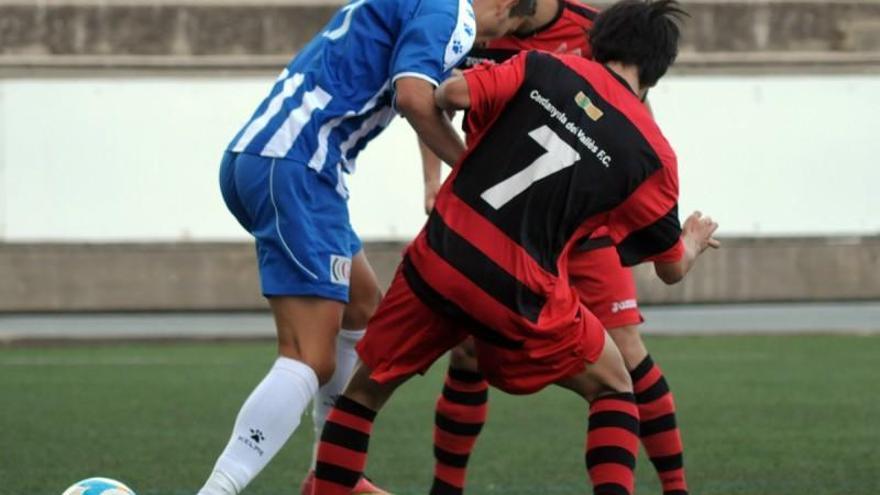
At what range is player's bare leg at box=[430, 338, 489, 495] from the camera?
6.11m

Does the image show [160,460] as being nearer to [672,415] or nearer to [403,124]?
[672,415]

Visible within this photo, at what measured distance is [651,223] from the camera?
5.32 metres

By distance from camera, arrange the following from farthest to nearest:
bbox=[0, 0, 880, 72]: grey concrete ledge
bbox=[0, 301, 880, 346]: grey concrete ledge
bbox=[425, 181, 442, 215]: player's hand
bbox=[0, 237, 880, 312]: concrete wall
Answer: bbox=[0, 0, 880, 72]: grey concrete ledge → bbox=[0, 237, 880, 312]: concrete wall → bbox=[0, 301, 880, 346]: grey concrete ledge → bbox=[425, 181, 442, 215]: player's hand

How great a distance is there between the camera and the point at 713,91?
1688 cm

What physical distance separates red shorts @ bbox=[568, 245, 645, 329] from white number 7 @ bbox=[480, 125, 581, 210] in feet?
3.82

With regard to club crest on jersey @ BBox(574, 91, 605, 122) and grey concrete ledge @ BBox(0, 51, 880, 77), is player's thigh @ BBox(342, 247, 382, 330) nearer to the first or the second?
club crest on jersey @ BBox(574, 91, 605, 122)

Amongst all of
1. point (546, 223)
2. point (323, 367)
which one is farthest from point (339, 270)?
point (546, 223)

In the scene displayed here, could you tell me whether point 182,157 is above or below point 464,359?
below

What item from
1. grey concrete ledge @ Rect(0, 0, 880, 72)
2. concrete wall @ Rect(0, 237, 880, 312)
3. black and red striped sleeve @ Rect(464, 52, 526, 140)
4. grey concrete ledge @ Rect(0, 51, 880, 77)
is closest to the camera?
black and red striped sleeve @ Rect(464, 52, 526, 140)

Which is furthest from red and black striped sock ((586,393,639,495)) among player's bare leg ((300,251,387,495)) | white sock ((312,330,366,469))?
white sock ((312,330,366,469))

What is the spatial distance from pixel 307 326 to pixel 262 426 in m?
0.34

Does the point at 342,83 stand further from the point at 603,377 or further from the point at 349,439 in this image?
the point at 603,377

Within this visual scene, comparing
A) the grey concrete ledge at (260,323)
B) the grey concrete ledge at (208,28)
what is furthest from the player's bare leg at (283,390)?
the grey concrete ledge at (208,28)

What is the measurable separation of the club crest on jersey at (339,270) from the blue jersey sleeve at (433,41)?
576mm
